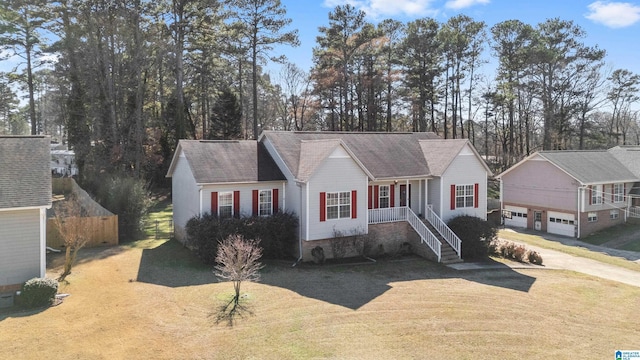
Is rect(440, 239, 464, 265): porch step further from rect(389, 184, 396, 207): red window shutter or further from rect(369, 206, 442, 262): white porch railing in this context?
rect(389, 184, 396, 207): red window shutter

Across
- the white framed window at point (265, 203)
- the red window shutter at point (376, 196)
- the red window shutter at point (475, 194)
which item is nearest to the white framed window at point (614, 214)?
the red window shutter at point (475, 194)

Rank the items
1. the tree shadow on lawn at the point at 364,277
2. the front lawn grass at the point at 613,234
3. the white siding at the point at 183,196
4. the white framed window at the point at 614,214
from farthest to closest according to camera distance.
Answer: the white framed window at the point at 614,214 → the front lawn grass at the point at 613,234 → the white siding at the point at 183,196 → the tree shadow on lawn at the point at 364,277

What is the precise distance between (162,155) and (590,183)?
127 ft

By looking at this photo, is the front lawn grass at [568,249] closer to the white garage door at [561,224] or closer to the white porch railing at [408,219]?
the white garage door at [561,224]

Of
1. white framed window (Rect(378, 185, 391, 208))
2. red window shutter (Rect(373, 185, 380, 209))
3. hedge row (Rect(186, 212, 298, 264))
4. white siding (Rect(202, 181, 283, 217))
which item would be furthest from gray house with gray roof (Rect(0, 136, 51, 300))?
white framed window (Rect(378, 185, 391, 208))

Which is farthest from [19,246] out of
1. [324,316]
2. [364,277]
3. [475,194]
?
[475,194]

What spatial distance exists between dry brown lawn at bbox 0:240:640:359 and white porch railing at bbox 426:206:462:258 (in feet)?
9.47

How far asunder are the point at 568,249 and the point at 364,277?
59.7ft

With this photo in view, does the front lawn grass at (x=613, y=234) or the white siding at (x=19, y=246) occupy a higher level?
the white siding at (x=19, y=246)

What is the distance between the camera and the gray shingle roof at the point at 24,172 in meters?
14.9

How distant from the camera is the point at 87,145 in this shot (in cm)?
3594

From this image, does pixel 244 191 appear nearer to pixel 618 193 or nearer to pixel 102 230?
pixel 102 230

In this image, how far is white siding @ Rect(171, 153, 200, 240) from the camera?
21.9 meters

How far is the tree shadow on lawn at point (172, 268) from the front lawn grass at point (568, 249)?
917 inches
